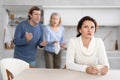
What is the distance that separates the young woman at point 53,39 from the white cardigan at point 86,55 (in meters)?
1.27

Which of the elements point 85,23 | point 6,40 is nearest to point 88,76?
point 85,23

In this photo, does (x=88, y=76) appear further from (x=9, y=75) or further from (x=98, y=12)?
(x=98, y=12)

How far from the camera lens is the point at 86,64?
2.19 meters

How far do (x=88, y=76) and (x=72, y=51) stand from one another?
1.47 ft

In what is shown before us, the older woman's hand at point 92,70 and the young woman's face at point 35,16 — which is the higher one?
the young woman's face at point 35,16

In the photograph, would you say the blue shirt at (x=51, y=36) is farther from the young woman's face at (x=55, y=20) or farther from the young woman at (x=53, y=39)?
the young woman's face at (x=55, y=20)

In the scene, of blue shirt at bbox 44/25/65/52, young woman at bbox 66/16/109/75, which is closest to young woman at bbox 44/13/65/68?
blue shirt at bbox 44/25/65/52

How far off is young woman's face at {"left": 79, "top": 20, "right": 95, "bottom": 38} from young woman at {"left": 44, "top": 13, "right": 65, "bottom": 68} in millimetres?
1279

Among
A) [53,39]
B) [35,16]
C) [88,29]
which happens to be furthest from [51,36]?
Answer: [88,29]

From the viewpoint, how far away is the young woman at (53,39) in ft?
11.6

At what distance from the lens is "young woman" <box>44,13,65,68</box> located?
11.6 feet

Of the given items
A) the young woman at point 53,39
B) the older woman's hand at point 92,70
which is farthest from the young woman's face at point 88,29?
the young woman at point 53,39

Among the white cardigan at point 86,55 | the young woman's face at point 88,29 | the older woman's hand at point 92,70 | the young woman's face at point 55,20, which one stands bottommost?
the older woman's hand at point 92,70

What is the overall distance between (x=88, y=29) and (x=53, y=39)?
1402mm
